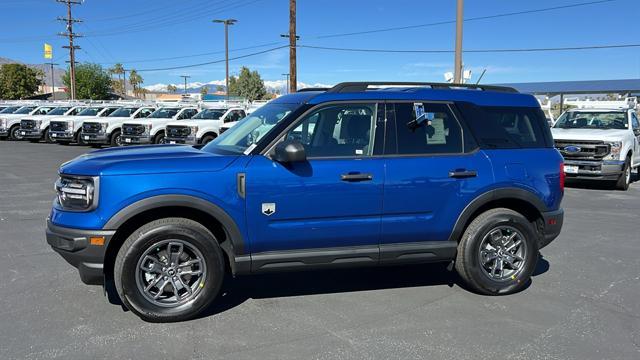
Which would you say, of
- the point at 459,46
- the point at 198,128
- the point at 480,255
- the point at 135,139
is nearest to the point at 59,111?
the point at 135,139

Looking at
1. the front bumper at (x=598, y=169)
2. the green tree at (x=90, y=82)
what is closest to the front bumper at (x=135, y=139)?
the front bumper at (x=598, y=169)

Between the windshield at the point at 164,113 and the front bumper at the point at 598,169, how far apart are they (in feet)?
50.2

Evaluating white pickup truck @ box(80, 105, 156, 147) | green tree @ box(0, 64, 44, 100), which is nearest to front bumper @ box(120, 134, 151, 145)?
white pickup truck @ box(80, 105, 156, 147)

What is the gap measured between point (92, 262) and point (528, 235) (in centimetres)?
384

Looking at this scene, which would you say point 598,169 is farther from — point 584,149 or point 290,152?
point 290,152

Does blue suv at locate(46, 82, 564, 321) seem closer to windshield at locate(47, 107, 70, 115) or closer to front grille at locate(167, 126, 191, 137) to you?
front grille at locate(167, 126, 191, 137)

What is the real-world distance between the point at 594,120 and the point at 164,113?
1583cm

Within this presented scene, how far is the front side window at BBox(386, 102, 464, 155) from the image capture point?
4703mm

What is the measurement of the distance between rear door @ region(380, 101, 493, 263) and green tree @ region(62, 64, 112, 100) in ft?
268

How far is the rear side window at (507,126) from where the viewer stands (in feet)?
16.3

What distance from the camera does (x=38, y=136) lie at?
24.3 meters

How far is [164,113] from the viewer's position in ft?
71.8

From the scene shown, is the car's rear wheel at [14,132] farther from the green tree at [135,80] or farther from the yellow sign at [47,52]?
the green tree at [135,80]

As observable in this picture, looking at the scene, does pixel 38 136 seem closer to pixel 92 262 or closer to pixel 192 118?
pixel 192 118
